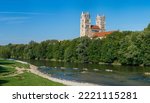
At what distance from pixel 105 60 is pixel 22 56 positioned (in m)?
48.1

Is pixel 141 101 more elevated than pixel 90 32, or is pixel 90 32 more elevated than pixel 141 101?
pixel 90 32

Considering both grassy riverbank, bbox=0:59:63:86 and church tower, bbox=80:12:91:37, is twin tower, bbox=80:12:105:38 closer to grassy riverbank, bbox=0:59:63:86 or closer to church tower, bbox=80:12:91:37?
church tower, bbox=80:12:91:37

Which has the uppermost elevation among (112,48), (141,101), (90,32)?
(90,32)

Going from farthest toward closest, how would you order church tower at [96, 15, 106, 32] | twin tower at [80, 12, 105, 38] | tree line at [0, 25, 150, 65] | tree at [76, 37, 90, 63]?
church tower at [96, 15, 106, 32]
twin tower at [80, 12, 105, 38]
tree at [76, 37, 90, 63]
tree line at [0, 25, 150, 65]

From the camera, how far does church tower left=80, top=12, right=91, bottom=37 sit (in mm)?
136750

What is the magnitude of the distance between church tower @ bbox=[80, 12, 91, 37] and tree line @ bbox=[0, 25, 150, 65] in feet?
93.0

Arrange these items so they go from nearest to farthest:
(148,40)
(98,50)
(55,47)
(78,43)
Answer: (148,40), (98,50), (78,43), (55,47)

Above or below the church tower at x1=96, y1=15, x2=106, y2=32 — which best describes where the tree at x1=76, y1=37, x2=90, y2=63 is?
below

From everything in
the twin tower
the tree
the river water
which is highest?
the twin tower

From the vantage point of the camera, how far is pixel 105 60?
2825 inches

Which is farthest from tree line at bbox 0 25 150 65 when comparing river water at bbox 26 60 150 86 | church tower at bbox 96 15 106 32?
church tower at bbox 96 15 106 32

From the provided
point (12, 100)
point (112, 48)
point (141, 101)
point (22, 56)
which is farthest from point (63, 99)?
point (22, 56)

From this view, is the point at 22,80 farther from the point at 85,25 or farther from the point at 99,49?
the point at 85,25

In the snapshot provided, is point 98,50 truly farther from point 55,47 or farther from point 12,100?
point 12,100
